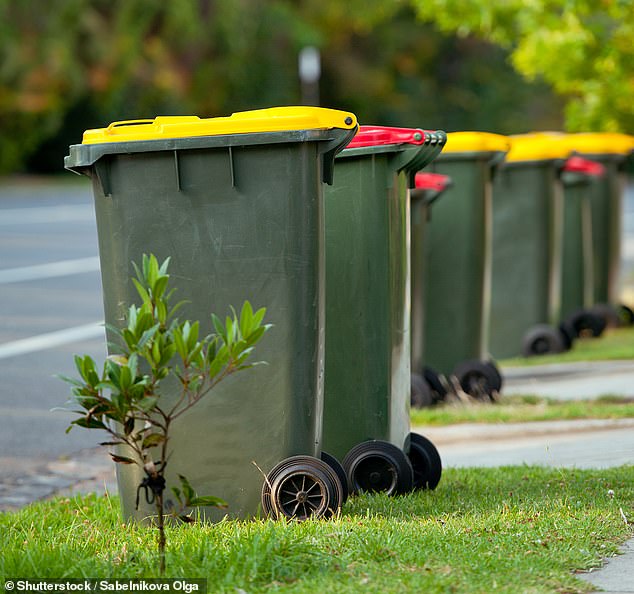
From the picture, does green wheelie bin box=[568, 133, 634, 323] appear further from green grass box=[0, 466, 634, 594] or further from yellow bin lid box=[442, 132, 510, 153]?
green grass box=[0, 466, 634, 594]

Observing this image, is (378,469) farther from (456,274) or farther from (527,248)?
(527,248)

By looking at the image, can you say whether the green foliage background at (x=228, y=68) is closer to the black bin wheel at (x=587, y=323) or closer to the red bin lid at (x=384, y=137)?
the black bin wheel at (x=587, y=323)

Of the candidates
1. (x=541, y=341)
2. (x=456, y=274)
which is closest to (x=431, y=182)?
(x=456, y=274)

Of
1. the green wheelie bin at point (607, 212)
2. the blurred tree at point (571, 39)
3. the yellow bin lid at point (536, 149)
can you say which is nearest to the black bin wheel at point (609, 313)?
the green wheelie bin at point (607, 212)

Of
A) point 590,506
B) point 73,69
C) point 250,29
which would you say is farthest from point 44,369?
point 250,29

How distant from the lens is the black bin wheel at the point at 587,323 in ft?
38.8

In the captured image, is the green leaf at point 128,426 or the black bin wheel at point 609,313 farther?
the black bin wheel at point 609,313

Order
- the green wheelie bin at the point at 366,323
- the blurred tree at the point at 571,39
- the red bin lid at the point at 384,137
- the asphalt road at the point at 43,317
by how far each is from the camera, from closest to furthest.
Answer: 1. the green wheelie bin at the point at 366,323
2. the red bin lid at the point at 384,137
3. the asphalt road at the point at 43,317
4. the blurred tree at the point at 571,39

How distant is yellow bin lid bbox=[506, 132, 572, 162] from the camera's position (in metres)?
10.3

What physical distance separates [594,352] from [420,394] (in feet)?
10.1

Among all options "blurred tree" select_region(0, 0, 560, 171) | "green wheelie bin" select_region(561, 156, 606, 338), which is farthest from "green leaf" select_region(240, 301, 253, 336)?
"blurred tree" select_region(0, 0, 560, 171)

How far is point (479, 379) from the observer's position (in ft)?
27.7

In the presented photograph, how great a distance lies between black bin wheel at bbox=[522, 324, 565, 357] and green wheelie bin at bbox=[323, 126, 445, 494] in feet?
17.4

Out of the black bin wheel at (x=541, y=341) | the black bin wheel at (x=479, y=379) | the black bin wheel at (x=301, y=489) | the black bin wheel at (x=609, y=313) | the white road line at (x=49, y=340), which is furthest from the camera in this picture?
the black bin wheel at (x=609, y=313)
